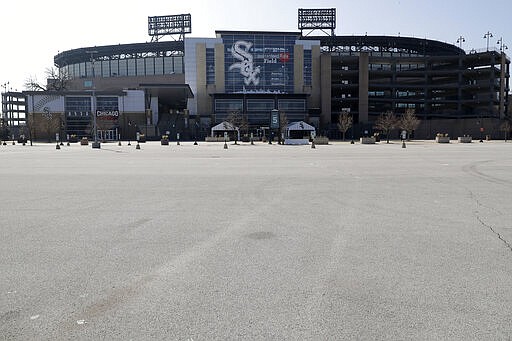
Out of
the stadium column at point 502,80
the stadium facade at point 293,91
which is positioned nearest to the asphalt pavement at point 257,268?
the stadium facade at point 293,91

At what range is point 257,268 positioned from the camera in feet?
17.1

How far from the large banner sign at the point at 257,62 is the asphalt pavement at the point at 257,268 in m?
86.6

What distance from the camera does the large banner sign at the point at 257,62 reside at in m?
94.2

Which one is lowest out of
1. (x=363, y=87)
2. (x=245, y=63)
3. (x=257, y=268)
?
(x=257, y=268)

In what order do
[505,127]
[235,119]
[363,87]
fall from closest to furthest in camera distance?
[235,119] → [505,127] → [363,87]

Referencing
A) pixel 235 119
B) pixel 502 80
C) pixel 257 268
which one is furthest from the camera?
pixel 502 80

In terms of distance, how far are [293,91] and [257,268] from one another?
93523mm

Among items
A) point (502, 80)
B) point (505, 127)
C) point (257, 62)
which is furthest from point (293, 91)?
point (502, 80)

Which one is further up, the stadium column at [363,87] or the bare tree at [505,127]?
the stadium column at [363,87]

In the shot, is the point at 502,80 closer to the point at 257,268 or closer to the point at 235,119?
the point at 235,119

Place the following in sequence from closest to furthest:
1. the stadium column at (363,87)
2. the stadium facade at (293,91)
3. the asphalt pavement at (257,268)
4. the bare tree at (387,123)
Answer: the asphalt pavement at (257,268)
the bare tree at (387,123)
the stadium facade at (293,91)
the stadium column at (363,87)

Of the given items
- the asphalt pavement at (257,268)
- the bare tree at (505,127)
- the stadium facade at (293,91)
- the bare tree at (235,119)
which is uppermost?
the stadium facade at (293,91)

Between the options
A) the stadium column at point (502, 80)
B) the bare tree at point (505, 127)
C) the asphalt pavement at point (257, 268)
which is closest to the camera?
the asphalt pavement at point (257, 268)

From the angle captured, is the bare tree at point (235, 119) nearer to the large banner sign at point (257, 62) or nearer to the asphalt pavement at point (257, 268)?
the large banner sign at point (257, 62)
